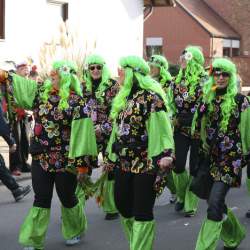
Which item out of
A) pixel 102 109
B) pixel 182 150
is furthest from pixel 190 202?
pixel 102 109

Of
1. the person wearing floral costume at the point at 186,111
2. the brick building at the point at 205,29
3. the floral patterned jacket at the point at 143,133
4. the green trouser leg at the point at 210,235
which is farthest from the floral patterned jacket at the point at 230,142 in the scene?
the brick building at the point at 205,29

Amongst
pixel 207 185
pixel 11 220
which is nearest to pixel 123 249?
pixel 207 185

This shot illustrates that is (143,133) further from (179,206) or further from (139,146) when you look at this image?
(179,206)

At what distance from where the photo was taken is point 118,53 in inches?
755

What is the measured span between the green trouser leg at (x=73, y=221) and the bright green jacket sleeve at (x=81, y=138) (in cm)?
63

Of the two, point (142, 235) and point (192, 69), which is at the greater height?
point (192, 69)

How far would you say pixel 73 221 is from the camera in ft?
19.7

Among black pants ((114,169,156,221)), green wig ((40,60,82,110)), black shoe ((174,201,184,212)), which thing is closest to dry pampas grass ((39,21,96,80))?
black shoe ((174,201,184,212))

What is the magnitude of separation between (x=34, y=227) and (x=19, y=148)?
4.34 metres

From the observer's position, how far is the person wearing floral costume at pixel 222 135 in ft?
17.3

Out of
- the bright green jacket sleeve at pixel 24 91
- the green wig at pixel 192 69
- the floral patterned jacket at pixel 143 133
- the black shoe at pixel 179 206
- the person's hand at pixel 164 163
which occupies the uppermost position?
the green wig at pixel 192 69

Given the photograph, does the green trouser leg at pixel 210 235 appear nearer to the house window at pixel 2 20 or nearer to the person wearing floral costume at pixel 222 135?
the person wearing floral costume at pixel 222 135

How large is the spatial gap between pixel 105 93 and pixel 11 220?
179cm

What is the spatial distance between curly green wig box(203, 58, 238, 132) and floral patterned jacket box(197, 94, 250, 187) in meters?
0.04
